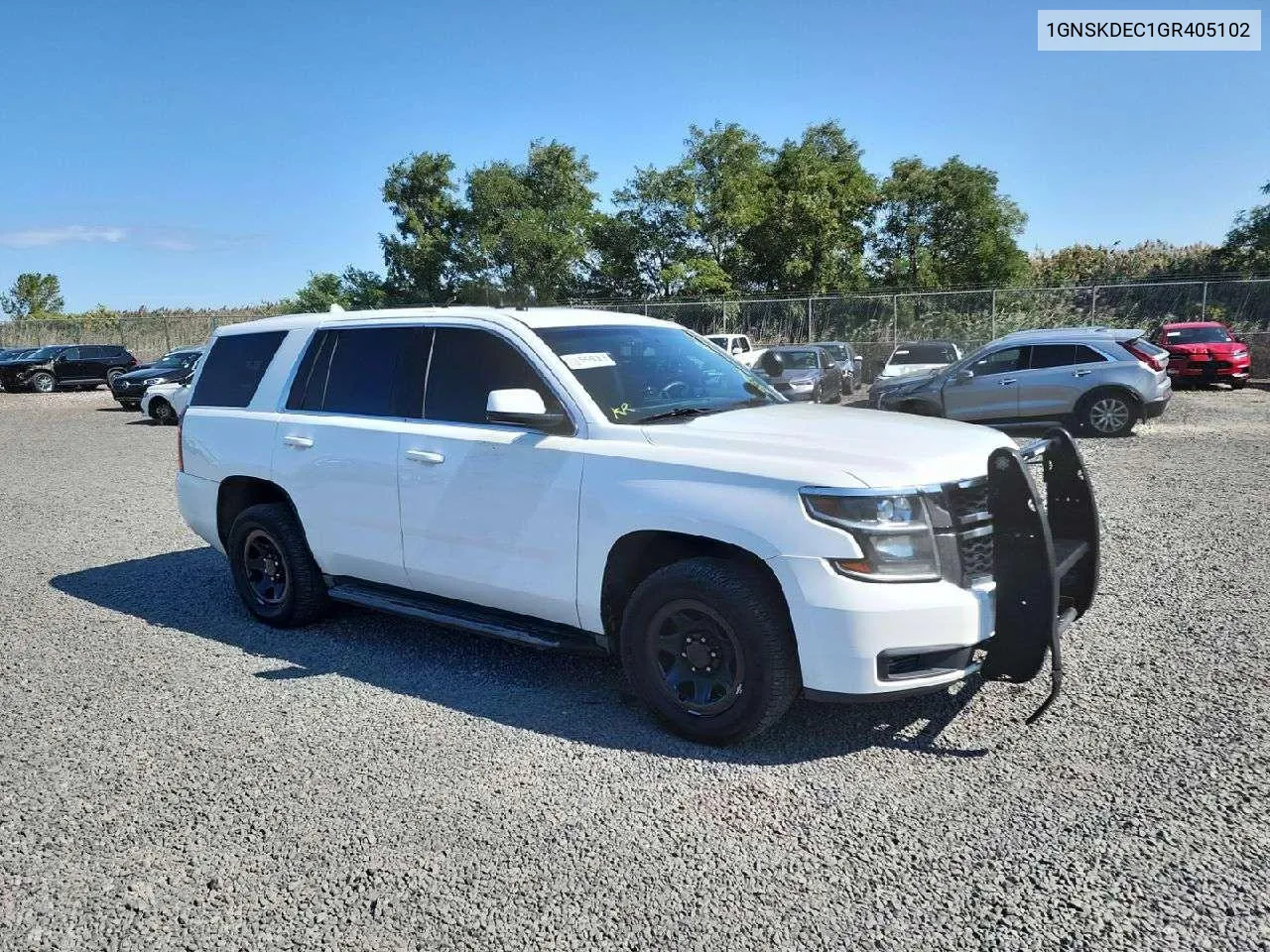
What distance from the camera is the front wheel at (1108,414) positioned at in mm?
14852

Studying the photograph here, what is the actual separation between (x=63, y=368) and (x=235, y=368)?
33.2 metres

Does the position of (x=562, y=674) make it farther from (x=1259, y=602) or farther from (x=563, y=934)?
(x=1259, y=602)

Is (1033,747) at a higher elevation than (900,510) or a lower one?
lower

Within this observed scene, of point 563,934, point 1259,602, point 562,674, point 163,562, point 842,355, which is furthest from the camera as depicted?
point 842,355

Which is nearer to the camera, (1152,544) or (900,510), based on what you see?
(900,510)

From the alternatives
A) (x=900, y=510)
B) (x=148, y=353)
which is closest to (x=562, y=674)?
(x=900, y=510)

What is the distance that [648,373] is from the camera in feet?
16.1

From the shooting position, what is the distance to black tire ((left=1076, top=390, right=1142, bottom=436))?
14.8m

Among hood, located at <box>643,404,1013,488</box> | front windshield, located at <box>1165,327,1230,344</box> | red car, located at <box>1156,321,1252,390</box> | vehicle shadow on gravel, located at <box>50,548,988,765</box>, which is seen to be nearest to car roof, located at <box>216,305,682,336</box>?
hood, located at <box>643,404,1013,488</box>

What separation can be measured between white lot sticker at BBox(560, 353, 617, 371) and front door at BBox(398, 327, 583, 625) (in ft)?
0.55

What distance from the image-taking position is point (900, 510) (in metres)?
3.68

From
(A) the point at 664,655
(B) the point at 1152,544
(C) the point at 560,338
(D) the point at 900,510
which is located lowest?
(B) the point at 1152,544

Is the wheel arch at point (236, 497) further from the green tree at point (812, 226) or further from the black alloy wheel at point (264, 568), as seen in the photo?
the green tree at point (812, 226)

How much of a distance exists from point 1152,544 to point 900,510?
5021 mm
